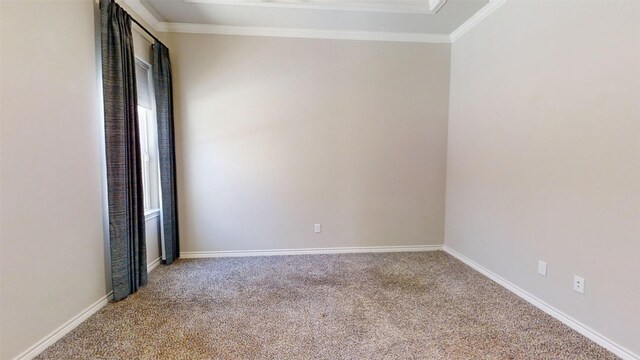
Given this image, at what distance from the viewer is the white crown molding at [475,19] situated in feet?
8.41

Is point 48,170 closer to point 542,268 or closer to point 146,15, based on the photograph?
point 146,15

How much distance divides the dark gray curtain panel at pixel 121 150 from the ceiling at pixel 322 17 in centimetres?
56

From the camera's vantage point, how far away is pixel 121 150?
7.14 ft

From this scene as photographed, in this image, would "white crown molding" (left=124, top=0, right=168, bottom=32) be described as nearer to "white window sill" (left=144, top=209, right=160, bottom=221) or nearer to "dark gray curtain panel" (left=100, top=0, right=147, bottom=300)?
"dark gray curtain panel" (left=100, top=0, right=147, bottom=300)

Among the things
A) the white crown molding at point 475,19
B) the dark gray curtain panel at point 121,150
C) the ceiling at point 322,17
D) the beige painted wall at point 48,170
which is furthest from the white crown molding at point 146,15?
the white crown molding at point 475,19

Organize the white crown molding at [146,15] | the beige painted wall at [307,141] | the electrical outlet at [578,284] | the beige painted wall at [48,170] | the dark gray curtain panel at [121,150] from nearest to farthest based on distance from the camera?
the beige painted wall at [48,170]
the electrical outlet at [578,284]
the dark gray curtain panel at [121,150]
the white crown molding at [146,15]
the beige painted wall at [307,141]

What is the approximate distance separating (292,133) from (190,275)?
188 centimetres

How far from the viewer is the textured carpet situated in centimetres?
168

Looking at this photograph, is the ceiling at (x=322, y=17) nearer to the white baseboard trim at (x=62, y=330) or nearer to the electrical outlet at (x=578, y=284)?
the electrical outlet at (x=578, y=284)

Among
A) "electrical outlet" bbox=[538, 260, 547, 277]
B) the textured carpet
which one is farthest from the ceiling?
the textured carpet

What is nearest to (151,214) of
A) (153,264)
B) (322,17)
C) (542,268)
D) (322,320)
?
(153,264)

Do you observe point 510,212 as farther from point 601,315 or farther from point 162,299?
point 162,299

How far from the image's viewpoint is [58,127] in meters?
1.78

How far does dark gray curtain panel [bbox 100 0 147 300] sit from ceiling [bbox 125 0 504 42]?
1.84 feet
